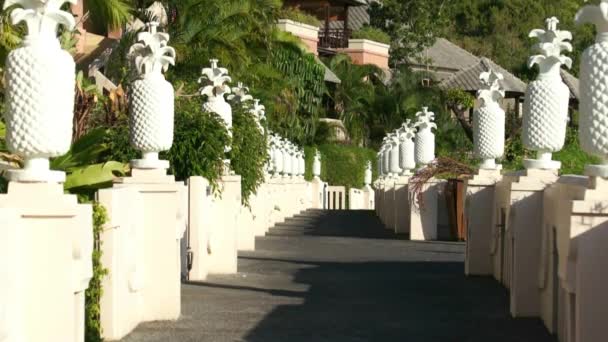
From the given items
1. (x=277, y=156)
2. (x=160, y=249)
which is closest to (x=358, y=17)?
(x=277, y=156)

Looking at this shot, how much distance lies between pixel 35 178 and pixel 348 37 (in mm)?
66741

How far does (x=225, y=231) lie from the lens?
63.2 ft

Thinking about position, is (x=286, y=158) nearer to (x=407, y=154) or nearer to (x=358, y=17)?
(x=407, y=154)

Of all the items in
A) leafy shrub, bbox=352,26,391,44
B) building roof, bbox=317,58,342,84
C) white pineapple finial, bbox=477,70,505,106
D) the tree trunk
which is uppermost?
leafy shrub, bbox=352,26,391,44

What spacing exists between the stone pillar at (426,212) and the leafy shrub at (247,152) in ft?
19.0

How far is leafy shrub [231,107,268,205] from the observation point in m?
21.5

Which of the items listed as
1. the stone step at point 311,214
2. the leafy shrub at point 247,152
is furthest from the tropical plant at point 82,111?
the stone step at point 311,214

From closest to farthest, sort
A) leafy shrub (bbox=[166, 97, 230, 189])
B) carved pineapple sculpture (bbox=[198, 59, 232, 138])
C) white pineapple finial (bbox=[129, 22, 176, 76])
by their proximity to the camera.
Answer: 1. white pineapple finial (bbox=[129, 22, 176, 76])
2. leafy shrub (bbox=[166, 97, 230, 189])
3. carved pineapple sculpture (bbox=[198, 59, 232, 138])

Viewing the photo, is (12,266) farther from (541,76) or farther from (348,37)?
(348,37)

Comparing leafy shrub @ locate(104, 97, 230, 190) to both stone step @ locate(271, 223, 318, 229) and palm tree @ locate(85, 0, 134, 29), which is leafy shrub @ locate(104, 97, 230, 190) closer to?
palm tree @ locate(85, 0, 134, 29)

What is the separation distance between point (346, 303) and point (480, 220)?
4.70 meters

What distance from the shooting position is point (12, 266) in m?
8.59

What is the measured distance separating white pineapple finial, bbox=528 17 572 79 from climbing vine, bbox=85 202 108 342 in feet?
16.3

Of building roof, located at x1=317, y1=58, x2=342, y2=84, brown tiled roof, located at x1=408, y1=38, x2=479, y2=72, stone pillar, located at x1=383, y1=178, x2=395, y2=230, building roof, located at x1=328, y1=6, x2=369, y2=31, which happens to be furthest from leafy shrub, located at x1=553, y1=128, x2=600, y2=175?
building roof, located at x1=328, y1=6, x2=369, y2=31
